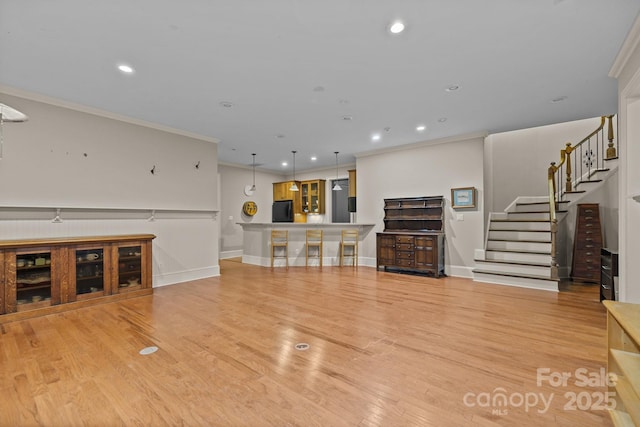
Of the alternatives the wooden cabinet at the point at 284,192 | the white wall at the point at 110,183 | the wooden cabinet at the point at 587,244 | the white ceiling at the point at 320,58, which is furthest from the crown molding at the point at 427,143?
the white wall at the point at 110,183

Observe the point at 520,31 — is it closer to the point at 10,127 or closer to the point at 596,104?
the point at 596,104

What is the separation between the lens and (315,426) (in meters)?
1.68

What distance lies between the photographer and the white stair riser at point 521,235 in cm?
571

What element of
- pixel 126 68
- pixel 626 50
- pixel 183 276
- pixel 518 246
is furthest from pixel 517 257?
pixel 126 68

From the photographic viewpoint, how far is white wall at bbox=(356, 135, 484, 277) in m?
5.95

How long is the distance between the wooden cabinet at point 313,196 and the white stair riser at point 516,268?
5.01m

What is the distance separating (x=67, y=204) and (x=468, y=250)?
702cm

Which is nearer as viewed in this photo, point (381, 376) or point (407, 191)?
point (381, 376)

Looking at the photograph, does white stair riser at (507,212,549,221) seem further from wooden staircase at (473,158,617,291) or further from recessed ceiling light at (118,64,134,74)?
recessed ceiling light at (118,64,134,74)

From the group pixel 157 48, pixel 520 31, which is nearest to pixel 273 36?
pixel 157 48

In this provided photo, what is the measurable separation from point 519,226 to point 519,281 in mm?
1585

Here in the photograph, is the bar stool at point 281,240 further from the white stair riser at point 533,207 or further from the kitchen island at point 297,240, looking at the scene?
the white stair riser at point 533,207

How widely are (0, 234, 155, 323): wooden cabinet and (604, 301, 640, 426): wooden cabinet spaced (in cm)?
525

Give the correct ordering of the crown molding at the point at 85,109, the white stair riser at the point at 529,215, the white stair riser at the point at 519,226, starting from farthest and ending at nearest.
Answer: the white stair riser at the point at 529,215 < the white stair riser at the point at 519,226 < the crown molding at the point at 85,109
